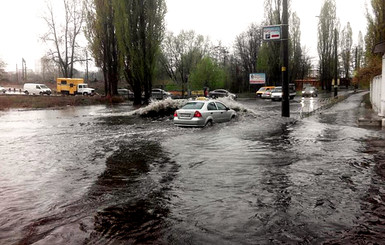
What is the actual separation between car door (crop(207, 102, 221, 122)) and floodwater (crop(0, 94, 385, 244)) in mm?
4309

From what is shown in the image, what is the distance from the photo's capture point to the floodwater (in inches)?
175

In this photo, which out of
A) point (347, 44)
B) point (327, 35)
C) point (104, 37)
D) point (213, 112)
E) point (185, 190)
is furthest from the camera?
point (347, 44)

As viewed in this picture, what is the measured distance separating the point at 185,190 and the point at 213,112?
34.9ft

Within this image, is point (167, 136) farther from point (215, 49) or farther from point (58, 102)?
point (215, 49)

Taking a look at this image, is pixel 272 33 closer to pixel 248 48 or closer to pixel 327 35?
pixel 327 35

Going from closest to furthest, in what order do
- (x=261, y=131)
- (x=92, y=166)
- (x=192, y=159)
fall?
(x=92, y=166) → (x=192, y=159) → (x=261, y=131)

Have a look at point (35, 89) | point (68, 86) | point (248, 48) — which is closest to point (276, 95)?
point (248, 48)

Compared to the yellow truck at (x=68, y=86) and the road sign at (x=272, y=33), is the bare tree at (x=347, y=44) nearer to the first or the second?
the yellow truck at (x=68, y=86)

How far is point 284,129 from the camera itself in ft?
49.7

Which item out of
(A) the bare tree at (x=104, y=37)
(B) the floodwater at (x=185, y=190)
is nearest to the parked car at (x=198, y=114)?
(B) the floodwater at (x=185, y=190)

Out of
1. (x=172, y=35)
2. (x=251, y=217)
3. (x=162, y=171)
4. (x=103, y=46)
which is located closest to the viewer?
(x=251, y=217)

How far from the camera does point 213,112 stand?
16.8 meters

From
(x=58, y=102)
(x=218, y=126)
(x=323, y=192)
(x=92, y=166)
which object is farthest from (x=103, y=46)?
(x=323, y=192)

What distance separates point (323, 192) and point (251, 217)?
1798mm
